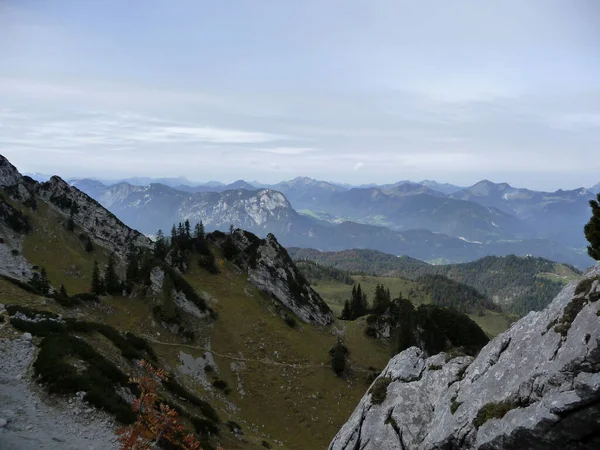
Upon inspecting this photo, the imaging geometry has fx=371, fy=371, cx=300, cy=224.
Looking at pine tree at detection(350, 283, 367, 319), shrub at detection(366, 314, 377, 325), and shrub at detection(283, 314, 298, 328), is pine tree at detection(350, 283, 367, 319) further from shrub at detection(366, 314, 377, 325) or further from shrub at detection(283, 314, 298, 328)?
shrub at detection(283, 314, 298, 328)

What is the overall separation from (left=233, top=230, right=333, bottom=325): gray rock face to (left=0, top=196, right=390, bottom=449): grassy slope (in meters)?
3.48

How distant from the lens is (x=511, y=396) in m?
18.8

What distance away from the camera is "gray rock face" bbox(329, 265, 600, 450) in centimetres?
1596

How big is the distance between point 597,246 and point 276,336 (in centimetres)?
6164

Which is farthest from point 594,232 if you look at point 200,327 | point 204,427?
point 200,327

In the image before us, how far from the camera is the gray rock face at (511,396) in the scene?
628 inches

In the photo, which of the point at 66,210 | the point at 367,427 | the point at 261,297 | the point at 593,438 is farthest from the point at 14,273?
the point at 593,438

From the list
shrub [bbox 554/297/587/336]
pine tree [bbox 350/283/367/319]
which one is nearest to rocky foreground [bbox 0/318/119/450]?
shrub [bbox 554/297/587/336]

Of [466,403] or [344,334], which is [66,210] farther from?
[466,403]

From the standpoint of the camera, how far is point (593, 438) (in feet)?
51.3

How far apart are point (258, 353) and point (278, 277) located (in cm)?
2622

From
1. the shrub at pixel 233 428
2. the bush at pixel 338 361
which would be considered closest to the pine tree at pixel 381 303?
the bush at pixel 338 361

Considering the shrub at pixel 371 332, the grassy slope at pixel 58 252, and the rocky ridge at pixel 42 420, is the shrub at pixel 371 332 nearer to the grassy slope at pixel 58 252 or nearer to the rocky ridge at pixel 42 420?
the rocky ridge at pixel 42 420

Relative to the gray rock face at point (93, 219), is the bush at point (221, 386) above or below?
below
